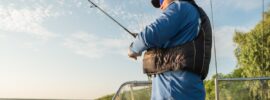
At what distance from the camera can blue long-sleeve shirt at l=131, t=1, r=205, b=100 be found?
11.5 ft

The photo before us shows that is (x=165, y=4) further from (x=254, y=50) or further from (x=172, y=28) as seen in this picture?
(x=254, y=50)

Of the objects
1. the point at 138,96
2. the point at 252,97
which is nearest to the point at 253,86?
the point at 252,97

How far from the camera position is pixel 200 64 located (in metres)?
3.59

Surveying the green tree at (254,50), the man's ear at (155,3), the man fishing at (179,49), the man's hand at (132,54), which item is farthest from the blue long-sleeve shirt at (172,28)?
the green tree at (254,50)

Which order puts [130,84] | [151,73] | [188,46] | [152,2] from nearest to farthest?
[188,46], [151,73], [152,2], [130,84]

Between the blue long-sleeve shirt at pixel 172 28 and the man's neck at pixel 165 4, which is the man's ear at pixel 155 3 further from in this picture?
the blue long-sleeve shirt at pixel 172 28

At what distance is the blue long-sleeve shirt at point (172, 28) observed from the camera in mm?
3520

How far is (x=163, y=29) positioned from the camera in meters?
3.51

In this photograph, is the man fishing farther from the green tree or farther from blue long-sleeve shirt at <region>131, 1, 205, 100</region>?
the green tree

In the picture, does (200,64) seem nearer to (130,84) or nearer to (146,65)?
(146,65)

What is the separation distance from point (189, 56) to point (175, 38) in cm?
18

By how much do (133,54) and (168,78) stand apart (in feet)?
1.27

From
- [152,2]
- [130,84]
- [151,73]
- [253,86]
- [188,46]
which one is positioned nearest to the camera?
[188,46]

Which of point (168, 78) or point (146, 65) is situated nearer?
point (168, 78)
